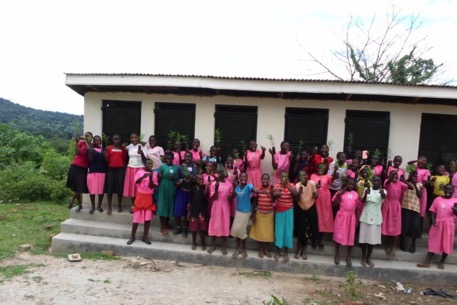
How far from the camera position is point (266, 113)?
6660 millimetres

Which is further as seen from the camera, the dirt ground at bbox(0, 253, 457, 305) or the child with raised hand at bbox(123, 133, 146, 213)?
the child with raised hand at bbox(123, 133, 146, 213)

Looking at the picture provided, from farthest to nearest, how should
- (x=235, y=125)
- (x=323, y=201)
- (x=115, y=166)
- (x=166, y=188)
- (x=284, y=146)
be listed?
(x=235, y=125), (x=115, y=166), (x=284, y=146), (x=166, y=188), (x=323, y=201)

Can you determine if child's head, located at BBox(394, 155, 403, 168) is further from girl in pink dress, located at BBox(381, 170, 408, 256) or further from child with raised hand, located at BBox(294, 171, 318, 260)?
child with raised hand, located at BBox(294, 171, 318, 260)

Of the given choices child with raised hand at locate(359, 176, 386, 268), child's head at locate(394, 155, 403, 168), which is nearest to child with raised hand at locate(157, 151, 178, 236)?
child with raised hand at locate(359, 176, 386, 268)

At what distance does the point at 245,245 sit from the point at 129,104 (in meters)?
3.58

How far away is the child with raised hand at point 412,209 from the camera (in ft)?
17.5

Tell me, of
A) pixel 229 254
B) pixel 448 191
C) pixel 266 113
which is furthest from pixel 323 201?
pixel 266 113

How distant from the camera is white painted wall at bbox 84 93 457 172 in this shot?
647cm

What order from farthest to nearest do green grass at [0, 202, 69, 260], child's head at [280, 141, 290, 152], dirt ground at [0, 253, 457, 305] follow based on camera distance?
child's head at [280, 141, 290, 152]
green grass at [0, 202, 69, 260]
dirt ground at [0, 253, 457, 305]

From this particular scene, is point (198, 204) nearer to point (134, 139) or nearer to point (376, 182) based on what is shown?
point (134, 139)

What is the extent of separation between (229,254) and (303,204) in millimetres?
1397

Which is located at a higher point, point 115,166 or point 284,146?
point 284,146

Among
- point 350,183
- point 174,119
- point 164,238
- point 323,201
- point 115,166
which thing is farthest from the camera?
point 174,119

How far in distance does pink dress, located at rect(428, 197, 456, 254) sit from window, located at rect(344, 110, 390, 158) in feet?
4.96
